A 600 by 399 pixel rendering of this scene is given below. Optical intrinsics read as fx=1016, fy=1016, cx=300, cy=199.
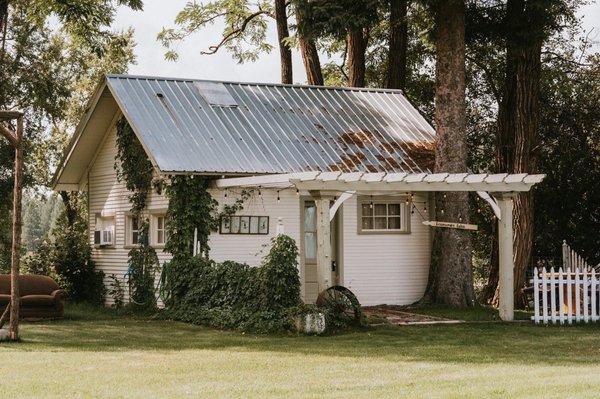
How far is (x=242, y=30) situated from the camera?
107 feet

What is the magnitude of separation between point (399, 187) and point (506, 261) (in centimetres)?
249

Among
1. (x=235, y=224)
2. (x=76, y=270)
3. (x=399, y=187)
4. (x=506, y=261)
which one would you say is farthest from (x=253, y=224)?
(x=76, y=270)

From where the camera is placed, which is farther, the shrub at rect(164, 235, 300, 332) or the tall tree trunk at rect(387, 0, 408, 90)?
the tall tree trunk at rect(387, 0, 408, 90)

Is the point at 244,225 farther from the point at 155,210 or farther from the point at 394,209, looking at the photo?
the point at 394,209

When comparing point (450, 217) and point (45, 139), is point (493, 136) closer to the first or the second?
point (450, 217)

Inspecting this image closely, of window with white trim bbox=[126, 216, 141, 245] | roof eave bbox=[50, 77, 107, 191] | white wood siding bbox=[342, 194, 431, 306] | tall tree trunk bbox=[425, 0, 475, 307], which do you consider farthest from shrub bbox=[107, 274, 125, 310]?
tall tree trunk bbox=[425, 0, 475, 307]

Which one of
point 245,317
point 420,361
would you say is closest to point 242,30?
point 245,317

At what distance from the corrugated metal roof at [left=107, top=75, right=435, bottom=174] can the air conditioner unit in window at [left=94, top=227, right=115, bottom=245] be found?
3.65 meters

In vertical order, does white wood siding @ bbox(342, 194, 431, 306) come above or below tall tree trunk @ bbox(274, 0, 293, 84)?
below

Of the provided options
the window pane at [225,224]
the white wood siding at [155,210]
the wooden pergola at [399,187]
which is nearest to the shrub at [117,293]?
the white wood siding at [155,210]

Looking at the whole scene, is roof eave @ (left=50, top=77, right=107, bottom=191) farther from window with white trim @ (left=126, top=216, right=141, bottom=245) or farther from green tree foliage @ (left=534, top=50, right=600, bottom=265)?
green tree foliage @ (left=534, top=50, right=600, bottom=265)

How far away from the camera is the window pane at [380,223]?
2238 cm

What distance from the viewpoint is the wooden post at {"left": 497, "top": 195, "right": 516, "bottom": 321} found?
18109 mm

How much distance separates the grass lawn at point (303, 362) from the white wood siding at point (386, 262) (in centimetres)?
490
